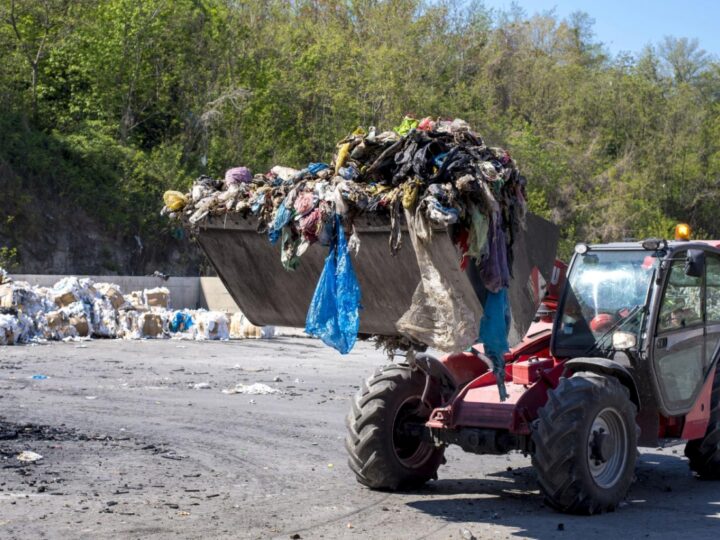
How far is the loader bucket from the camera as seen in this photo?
665cm

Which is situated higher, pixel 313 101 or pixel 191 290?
pixel 313 101

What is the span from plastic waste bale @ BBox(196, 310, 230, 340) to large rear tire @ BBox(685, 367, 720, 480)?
1645 cm

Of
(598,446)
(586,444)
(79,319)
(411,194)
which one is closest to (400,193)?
(411,194)

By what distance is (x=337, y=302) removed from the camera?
692cm

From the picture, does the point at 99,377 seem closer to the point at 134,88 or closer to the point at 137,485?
the point at 137,485

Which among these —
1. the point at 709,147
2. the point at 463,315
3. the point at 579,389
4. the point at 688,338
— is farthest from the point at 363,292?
the point at 709,147

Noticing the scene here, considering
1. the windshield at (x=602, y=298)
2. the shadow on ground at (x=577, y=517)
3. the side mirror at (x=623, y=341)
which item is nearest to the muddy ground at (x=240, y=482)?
the shadow on ground at (x=577, y=517)

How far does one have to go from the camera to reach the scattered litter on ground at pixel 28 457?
8.62 metres

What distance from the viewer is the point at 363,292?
698cm

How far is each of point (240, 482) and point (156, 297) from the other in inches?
717

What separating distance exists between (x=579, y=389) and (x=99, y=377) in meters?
10.3

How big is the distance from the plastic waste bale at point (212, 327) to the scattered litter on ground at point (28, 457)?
15.1 meters

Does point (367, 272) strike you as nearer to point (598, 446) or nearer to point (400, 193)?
point (400, 193)

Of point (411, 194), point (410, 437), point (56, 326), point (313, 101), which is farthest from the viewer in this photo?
point (313, 101)
